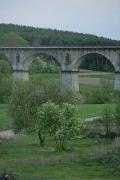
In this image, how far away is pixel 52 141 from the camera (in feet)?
186

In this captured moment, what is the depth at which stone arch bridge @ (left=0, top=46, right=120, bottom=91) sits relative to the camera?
101 metres

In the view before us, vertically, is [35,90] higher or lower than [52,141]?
higher

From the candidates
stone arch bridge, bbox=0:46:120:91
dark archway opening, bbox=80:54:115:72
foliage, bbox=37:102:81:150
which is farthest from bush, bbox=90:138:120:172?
dark archway opening, bbox=80:54:115:72

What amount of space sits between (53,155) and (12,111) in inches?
474

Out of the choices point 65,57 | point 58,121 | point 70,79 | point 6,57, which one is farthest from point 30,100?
point 6,57

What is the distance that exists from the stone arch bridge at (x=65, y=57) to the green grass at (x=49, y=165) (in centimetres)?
4400

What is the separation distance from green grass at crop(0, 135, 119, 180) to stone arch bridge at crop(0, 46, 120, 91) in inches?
1732

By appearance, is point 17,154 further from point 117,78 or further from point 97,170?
point 117,78

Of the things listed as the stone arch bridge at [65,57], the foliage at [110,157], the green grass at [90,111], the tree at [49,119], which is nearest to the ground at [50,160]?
the foliage at [110,157]

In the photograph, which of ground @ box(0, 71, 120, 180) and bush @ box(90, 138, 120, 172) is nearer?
ground @ box(0, 71, 120, 180)

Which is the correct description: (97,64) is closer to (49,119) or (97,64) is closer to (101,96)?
(101,96)

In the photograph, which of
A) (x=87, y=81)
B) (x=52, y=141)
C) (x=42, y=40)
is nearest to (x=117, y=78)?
(x=87, y=81)

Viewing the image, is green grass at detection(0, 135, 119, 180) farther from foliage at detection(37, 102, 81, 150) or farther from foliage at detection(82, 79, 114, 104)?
foliage at detection(82, 79, 114, 104)

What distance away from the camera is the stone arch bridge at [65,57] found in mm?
100625
